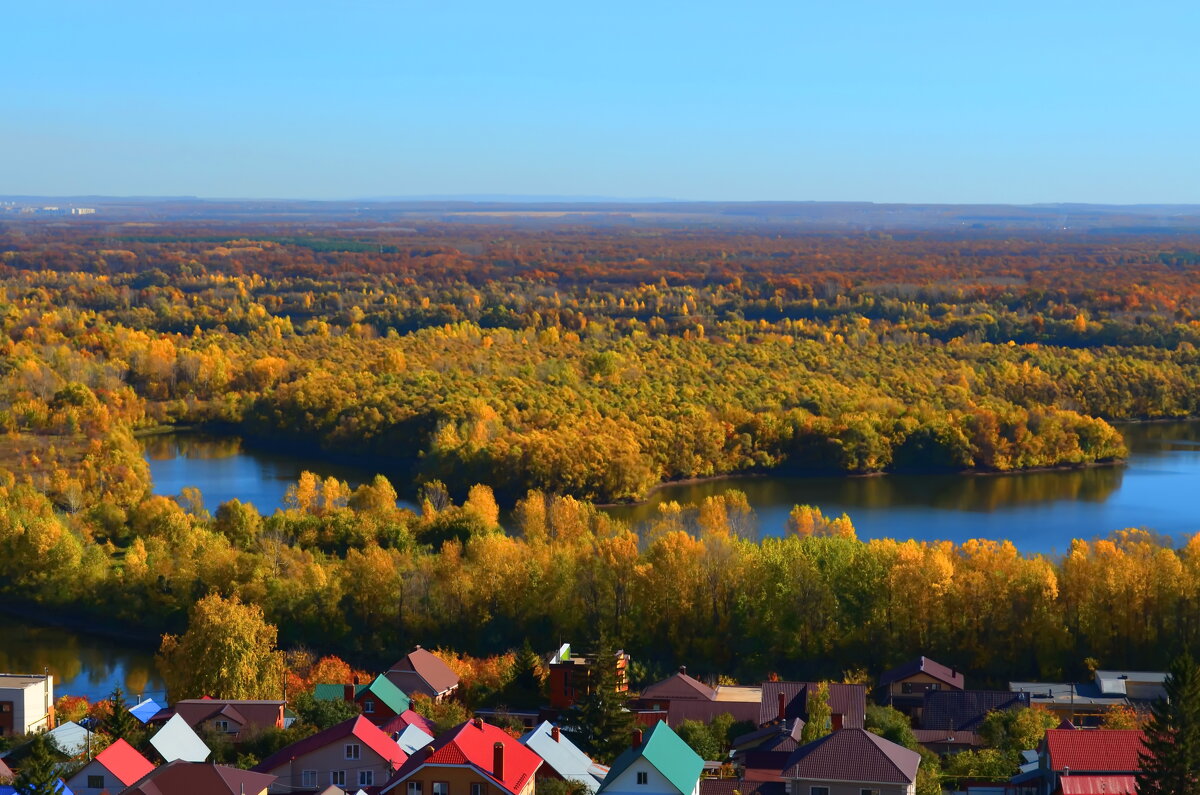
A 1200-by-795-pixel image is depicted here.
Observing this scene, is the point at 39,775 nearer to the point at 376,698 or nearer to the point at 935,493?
the point at 376,698

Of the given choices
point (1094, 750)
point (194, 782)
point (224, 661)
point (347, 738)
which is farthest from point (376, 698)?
point (1094, 750)

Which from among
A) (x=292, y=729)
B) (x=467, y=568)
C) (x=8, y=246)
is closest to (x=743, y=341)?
(x=467, y=568)

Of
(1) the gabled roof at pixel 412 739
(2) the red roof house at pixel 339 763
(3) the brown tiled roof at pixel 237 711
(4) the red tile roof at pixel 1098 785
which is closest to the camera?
(4) the red tile roof at pixel 1098 785

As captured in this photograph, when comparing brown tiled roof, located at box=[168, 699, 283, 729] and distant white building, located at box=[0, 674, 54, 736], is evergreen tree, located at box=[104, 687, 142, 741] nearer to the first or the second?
brown tiled roof, located at box=[168, 699, 283, 729]

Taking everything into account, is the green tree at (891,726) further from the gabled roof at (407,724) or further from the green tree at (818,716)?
the gabled roof at (407,724)

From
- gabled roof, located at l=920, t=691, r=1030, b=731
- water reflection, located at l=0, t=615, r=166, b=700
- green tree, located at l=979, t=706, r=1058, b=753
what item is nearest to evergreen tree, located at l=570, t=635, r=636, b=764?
gabled roof, located at l=920, t=691, r=1030, b=731

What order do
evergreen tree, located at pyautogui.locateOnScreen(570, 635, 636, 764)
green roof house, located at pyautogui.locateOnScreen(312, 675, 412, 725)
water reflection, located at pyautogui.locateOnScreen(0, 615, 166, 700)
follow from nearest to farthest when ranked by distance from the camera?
evergreen tree, located at pyautogui.locateOnScreen(570, 635, 636, 764) < green roof house, located at pyautogui.locateOnScreen(312, 675, 412, 725) < water reflection, located at pyautogui.locateOnScreen(0, 615, 166, 700)

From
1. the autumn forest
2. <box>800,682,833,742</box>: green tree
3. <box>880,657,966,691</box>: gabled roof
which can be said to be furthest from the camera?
the autumn forest

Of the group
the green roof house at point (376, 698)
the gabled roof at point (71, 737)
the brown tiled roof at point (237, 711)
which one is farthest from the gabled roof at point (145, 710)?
the green roof house at point (376, 698)
